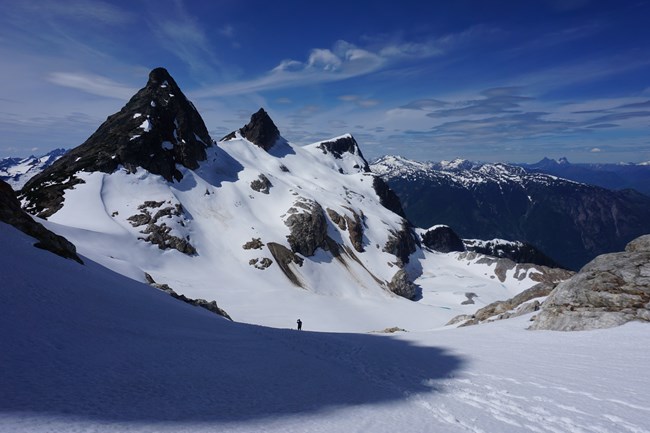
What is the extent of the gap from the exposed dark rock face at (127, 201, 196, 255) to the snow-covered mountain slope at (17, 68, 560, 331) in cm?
23

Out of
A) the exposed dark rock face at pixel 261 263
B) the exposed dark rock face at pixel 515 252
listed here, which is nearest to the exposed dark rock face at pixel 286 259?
the exposed dark rock face at pixel 261 263

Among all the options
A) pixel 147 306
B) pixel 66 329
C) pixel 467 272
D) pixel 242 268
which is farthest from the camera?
pixel 467 272

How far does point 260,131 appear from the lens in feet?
539

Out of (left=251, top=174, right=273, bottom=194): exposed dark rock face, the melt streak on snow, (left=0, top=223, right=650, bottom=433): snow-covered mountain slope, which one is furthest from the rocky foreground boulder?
(left=251, top=174, right=273, bottom=194): exposed dark rock face

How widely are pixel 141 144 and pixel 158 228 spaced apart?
25935 millimetres

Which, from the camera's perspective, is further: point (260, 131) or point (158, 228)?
point (260, 131)

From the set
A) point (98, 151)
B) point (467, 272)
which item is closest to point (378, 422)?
point (98, 151)

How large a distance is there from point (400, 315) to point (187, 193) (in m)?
58.2

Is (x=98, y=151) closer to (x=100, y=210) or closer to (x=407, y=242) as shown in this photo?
(x=100, y=210)

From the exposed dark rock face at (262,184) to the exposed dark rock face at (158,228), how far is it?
30.3 meters

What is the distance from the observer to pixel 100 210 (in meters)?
74.5

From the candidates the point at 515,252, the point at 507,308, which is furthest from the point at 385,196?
the point at 507,308

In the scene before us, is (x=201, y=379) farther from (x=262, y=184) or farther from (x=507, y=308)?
(x=262, y=184)

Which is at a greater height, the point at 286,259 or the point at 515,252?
the point at 515,252
